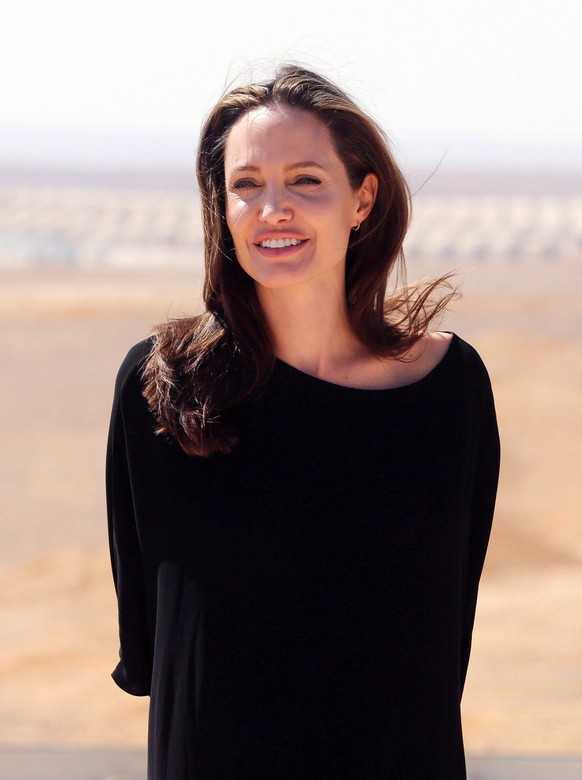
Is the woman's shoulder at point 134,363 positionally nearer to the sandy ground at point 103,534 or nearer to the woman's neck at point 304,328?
the woman's neck at point 304,328

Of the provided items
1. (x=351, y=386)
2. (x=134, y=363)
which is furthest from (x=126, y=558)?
(x=351, y=386)

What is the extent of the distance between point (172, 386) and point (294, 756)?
616mm

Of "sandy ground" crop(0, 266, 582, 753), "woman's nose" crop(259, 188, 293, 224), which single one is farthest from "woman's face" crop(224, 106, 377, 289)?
"sandy ground" crop(0, 266, 582, 753)

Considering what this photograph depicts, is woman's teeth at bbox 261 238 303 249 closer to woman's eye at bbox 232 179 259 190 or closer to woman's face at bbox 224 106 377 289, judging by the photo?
woman's face at bbox 224 106 377 289

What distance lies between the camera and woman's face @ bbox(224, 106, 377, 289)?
6.13 ft

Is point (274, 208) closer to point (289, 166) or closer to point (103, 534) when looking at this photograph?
point (289, 166)

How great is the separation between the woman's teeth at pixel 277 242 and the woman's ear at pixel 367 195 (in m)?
0.21

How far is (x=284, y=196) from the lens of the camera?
1.87 metres

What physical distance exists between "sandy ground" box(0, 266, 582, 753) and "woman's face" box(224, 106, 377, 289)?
13.3ft

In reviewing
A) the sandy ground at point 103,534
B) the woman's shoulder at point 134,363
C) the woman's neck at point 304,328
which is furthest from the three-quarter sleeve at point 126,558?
the sandy ground at point 103,534

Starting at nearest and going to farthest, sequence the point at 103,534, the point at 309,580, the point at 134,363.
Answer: the point at 309,580 < the point at 134,363 < the point at 103,534

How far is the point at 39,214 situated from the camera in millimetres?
29562

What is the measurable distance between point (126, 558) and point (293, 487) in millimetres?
356

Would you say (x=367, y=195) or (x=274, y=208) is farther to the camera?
(x=367, y=195)
